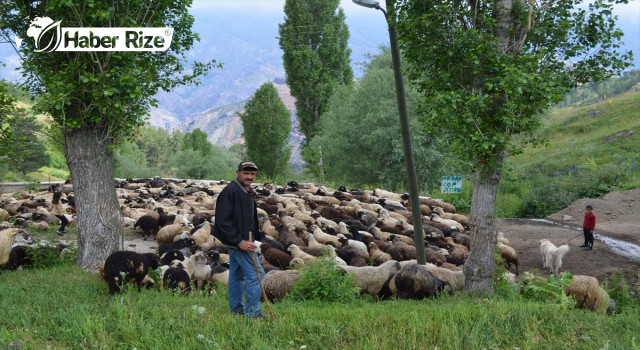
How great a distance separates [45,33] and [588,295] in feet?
38.9

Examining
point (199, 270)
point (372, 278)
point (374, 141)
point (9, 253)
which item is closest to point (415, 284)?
point (372, 278)

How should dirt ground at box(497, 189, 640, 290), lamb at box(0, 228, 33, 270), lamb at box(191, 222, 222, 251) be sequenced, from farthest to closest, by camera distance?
1. dirt ground at box(497, 189, 640, 290)
2. lamb at box(191, 222, 222, 251)
3. lamb at box(0, 228, 33, 270)

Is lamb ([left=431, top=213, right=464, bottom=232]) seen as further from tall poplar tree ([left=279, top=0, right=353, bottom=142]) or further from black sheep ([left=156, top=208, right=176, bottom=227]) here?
tall poplar tree ([left=279, top=0, right=353, bottom=142])

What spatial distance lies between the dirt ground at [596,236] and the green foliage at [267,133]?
800 inches

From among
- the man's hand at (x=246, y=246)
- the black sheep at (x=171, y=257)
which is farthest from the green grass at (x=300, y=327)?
the black sheep at (x=171, y=257)

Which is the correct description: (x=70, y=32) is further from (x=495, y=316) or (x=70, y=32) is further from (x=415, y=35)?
(x=495, y=316)

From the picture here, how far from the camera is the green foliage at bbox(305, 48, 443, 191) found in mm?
31266

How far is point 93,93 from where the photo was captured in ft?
34.3

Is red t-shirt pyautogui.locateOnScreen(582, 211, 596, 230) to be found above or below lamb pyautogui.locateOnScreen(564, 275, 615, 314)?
above

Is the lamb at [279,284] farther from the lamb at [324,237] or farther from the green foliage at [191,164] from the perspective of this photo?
the green foliage at [191,164]

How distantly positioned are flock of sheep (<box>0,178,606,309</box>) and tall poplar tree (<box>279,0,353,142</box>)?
19553 mm

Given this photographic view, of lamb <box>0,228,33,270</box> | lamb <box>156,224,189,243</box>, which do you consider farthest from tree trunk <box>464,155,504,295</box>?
lamb <box>0,228,33,270</box>

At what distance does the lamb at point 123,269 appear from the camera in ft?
28.7

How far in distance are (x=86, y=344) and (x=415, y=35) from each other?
7.68 metres
